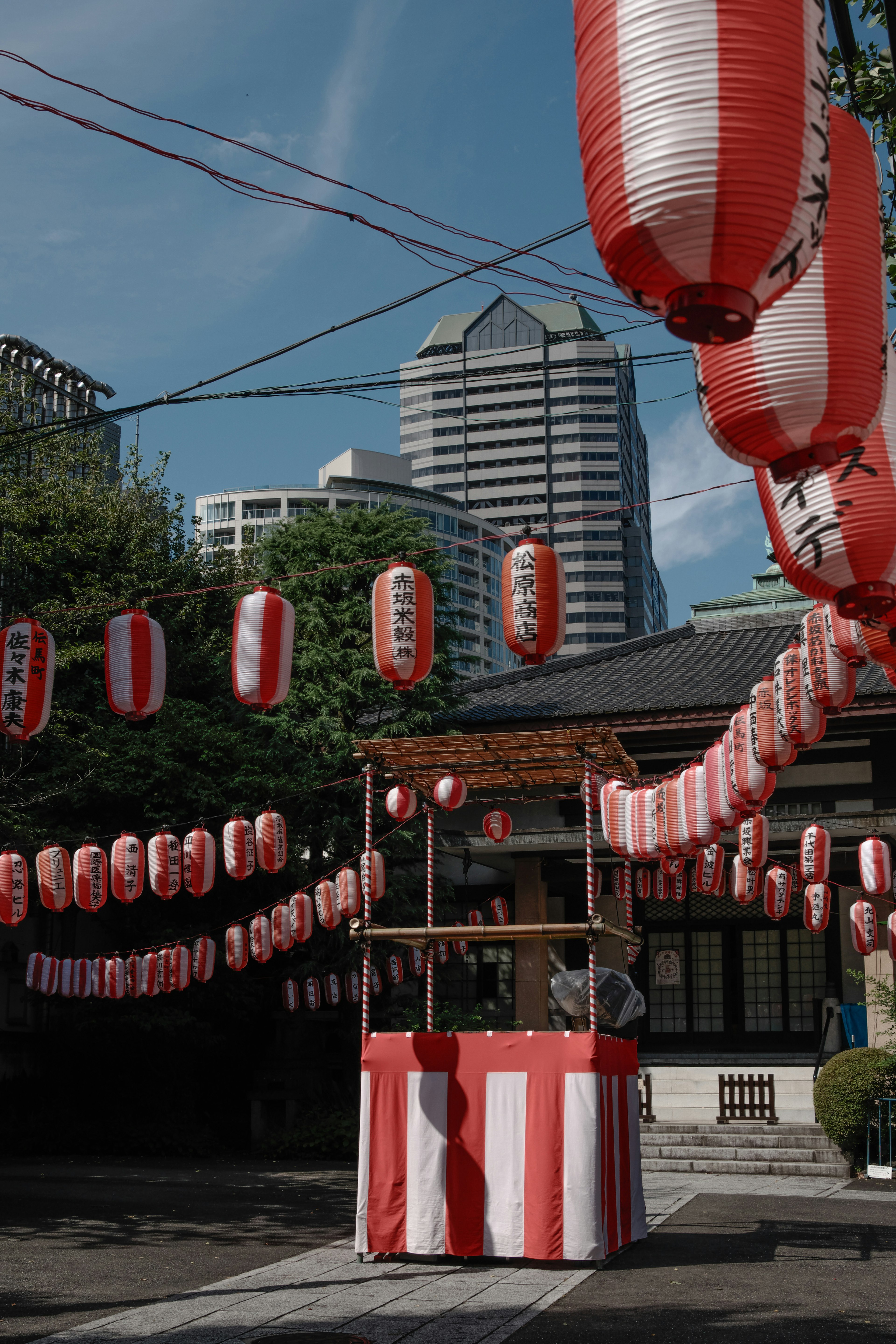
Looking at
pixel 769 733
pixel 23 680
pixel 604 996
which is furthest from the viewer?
pixel 604 996

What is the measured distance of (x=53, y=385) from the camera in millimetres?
32844

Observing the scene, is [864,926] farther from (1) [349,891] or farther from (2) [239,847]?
(2) [239,847]

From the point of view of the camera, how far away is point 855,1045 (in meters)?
20.7

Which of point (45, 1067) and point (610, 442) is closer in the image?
point (45, 1067)

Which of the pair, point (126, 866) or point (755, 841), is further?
point (755, 841)

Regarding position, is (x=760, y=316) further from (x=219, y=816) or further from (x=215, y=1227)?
(x=219, y=816)

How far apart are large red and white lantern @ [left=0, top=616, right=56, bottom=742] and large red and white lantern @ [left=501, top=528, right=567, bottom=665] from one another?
15.3 feet

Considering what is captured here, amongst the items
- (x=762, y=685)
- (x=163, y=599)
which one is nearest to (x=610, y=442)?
(x=163, y=599)

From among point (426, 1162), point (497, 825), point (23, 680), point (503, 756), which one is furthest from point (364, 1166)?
point (497, 825)

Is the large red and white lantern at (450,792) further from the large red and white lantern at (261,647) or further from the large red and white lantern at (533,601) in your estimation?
the large red and white lantern at (533,601)

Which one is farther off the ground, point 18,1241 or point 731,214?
point 731,214

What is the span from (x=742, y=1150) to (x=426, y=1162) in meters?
9.63

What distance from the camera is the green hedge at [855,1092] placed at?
17234 mm

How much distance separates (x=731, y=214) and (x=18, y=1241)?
12.4 meters
